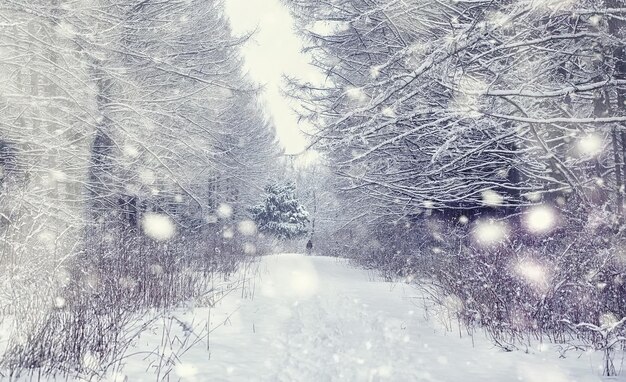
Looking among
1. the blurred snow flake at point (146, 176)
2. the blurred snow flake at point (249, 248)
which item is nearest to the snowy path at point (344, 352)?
the blurred snow flake at point (146, 176)

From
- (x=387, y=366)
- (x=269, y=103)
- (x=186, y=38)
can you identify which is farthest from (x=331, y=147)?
(x=269, y=103)

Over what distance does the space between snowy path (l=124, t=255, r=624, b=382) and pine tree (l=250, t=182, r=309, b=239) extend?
23.2 meters

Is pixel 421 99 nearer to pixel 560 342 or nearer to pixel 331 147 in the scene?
pixel 331 147

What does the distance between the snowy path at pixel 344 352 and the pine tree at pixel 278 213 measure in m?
23.2

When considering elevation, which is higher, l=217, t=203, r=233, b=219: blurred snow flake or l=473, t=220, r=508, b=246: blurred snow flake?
l=217, t=203, r=233, b=219: blurred snow flake

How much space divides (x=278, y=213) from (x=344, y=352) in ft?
85.3

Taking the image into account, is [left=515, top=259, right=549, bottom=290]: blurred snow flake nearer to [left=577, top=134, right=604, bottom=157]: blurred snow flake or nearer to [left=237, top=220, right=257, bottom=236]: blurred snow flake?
[left=577, top=134, right=604, bottom=157]: blurred snow flake

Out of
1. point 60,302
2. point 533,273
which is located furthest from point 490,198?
point 60,302

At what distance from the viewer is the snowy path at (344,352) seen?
3.31m

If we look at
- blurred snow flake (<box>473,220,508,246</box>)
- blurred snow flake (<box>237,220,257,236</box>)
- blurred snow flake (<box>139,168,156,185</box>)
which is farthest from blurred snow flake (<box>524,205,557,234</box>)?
blurred snow flake (<box>237,220,257,236</box>)

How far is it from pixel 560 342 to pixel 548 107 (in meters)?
4.71

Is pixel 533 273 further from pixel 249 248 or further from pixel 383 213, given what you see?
pixel 249 248

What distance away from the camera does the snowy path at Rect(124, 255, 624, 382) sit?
3.31 m

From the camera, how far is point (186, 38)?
400 inches
